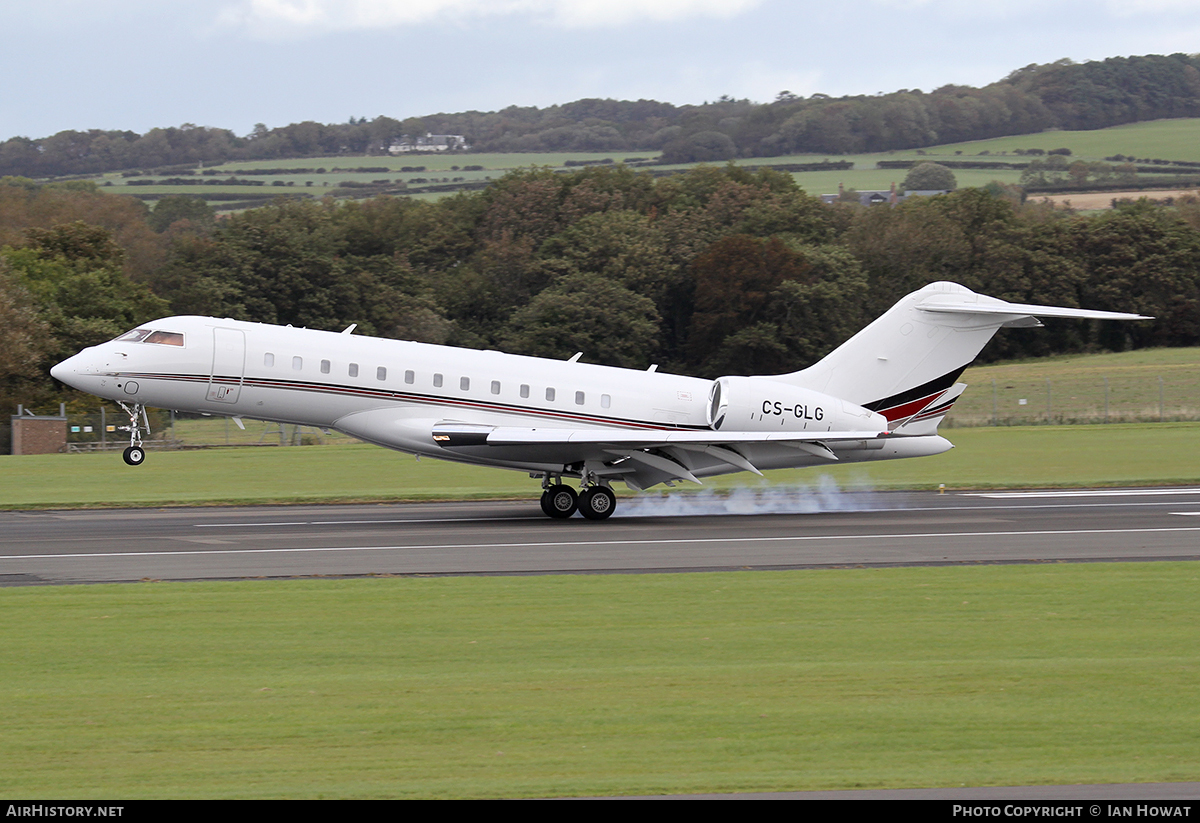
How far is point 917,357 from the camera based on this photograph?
28.2 metres

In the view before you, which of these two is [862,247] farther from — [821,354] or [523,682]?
[523,682]

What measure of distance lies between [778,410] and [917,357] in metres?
3.35

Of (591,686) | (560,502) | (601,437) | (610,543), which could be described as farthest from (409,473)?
(591,686)

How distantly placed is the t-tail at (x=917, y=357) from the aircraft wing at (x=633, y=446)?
4.96 ft

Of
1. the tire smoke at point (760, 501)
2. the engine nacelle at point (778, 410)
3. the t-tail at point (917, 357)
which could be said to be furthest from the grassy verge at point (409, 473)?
the engine nacelle at point (778, 410)

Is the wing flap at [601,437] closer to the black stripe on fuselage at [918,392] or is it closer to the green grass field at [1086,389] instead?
the black stripe on fuselage at [918,392]

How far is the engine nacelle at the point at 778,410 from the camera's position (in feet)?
90.0

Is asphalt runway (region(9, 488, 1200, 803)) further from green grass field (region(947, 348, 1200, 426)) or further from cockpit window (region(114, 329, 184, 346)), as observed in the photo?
green grass field (region(947, 348, 1200, 426))

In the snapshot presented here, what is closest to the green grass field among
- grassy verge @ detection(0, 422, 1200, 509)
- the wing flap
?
grassy verge @ detection(0, 422, 1200, 509)

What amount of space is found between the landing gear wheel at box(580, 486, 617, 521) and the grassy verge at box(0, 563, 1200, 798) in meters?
9.17

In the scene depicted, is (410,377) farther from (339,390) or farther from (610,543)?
(610,543)

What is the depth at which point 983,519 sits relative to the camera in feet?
83.3

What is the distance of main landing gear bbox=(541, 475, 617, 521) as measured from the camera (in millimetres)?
26281

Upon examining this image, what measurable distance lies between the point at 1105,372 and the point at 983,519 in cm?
5378
